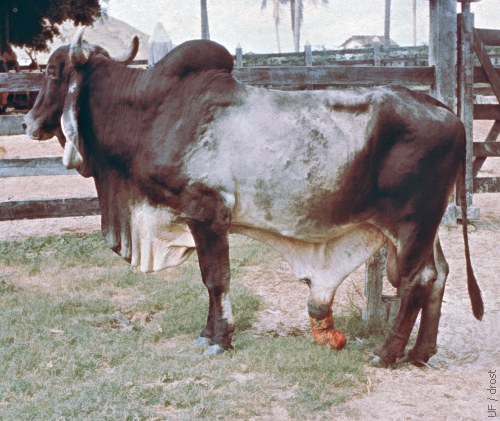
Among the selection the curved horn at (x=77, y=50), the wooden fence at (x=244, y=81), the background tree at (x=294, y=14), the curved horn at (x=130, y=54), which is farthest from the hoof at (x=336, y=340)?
the background tree at (x=294, y=14)

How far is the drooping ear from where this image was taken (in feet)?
15.4

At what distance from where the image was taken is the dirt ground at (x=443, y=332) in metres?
3.97

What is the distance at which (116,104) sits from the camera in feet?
15.6

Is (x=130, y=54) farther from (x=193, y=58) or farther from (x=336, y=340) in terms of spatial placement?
(x=336, y=340)

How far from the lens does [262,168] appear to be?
448 centimetres

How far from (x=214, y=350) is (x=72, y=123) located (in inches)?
67.2

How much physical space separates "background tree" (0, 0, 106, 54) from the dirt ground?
31.5ft

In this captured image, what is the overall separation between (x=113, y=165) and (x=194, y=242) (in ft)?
2.44

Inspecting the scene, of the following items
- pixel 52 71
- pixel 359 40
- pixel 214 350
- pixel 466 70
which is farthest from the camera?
pixel 359 40

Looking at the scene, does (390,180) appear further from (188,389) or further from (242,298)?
(242,298)

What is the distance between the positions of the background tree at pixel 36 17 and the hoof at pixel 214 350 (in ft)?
47.0

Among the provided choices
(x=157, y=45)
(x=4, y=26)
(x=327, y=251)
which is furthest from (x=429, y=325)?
(x=4, y=26)

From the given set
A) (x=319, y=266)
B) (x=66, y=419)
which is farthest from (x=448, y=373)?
(x=66, y=419)

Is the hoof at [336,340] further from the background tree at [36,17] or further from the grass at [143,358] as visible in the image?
the background tree at [36,17]
